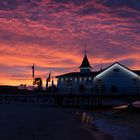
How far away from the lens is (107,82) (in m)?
70.4

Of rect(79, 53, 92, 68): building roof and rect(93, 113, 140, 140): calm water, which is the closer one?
rect(93, 113, 140, 140): calm water

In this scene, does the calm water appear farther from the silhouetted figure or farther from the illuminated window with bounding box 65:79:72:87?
the silhouetted figure

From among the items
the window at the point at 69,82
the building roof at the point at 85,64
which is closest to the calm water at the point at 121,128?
the window at the point at 69,82

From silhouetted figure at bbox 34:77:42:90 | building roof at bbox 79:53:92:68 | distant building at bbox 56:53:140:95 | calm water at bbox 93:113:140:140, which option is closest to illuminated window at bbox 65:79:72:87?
distant building at bbox 56:53:140:95

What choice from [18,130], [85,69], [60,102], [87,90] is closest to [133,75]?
[87,90]

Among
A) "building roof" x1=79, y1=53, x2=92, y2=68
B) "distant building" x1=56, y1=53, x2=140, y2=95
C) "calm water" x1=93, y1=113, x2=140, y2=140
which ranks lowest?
"calm water" x1=93, y1=113, x2=140, y2=140

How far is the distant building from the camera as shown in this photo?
67.9m

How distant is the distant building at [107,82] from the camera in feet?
223

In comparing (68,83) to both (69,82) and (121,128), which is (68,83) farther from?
(121,128)

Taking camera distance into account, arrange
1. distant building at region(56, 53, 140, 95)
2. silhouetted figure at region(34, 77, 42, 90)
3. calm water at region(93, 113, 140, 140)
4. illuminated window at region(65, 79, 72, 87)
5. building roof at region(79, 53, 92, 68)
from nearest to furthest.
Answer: calm water at region(93, 113, 140, 140), distant building at region(56, 53, 140, 95), illuminated window at region(65, 79, 72, 87), building roof at region(79, 53, 92, 68), silhouetted figure at region(34, 77, 42, 90)

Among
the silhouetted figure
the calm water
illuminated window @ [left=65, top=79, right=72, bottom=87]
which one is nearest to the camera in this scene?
the calm water

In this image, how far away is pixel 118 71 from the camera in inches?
2761

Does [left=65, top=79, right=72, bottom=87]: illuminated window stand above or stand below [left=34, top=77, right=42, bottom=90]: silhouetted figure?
below

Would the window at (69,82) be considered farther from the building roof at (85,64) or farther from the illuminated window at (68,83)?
the building roof at (85,64)
